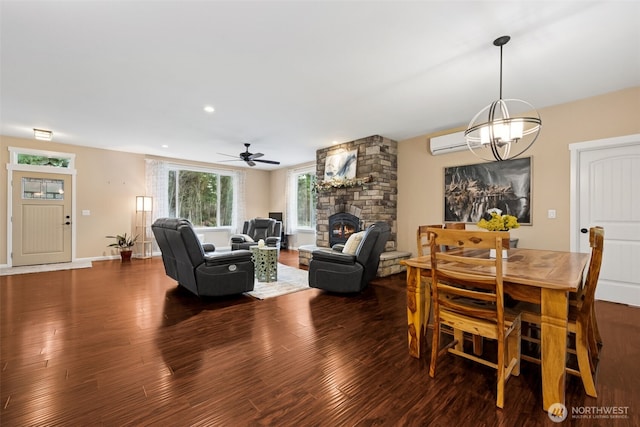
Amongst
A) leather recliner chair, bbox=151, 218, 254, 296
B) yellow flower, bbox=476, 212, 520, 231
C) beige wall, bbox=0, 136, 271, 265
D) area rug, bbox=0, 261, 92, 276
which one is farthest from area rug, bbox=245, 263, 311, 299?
beige wall, bbox=0, 136, 271, 265

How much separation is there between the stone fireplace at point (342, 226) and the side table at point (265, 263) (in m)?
1.85

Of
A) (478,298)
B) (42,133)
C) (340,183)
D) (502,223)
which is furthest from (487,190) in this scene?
(42,133)

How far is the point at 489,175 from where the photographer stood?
14.6 ft

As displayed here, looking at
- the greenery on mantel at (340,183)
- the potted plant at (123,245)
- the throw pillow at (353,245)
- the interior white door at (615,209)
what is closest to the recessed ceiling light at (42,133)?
the potted plant at (123,245)

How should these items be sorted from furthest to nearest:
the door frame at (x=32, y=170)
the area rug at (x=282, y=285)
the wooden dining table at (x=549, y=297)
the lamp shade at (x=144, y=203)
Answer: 1. the lamp shade at (x=144, y=203)
2. the door frame at (x=32, y=170)
3. the area rug at (x=282, y=285)
4. the wooden dining table at (x=549, y=297)

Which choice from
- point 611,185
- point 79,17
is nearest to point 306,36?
point 79,17

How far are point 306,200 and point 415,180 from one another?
3.71 meters

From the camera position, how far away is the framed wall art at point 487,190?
4.12m

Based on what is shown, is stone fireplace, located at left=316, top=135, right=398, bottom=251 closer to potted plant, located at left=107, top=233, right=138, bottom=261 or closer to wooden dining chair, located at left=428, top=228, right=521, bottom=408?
wooden dining chair, located at left=428, top=228, right=521, bottom=408

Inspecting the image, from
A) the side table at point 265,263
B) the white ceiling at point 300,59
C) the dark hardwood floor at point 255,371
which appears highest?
the white ceiling at point 300,59

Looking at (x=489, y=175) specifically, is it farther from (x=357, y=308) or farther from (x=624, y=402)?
(x=624, y=402)

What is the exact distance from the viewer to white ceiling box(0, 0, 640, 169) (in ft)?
6.91

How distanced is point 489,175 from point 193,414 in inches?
191

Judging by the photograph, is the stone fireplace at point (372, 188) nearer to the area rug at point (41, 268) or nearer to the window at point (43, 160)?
the area rug at point (41, 268)
